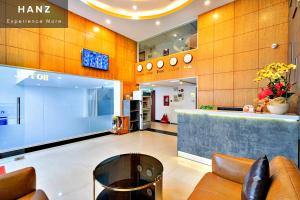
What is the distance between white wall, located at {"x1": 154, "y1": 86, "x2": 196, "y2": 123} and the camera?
25.8 ft

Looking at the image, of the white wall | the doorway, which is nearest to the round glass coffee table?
the doorway

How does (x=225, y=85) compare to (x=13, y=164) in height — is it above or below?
above

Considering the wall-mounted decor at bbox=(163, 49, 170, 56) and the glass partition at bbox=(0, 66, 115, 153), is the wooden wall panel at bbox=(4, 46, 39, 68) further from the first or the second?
the wall-mounted decor at bbox=(163, 49, 170, 56)

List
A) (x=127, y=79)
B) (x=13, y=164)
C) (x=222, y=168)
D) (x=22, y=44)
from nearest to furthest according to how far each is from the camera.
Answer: (x=222, y=168), (x=13, y=164), (x=22, y=44), (x=127, y=79)

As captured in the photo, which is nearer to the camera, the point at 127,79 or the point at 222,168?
the point at 222,168

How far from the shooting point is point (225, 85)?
15.1 feet

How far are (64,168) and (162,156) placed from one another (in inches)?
88.3

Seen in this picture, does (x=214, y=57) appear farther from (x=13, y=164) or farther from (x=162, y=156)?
(x=13, y=164)

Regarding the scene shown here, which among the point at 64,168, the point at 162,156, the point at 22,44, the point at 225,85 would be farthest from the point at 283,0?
the point at 22,44

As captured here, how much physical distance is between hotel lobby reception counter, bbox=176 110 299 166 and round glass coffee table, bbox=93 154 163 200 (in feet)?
4.80

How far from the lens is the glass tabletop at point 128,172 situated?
186 centimetres
